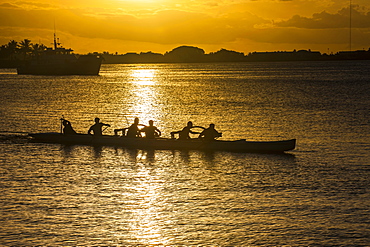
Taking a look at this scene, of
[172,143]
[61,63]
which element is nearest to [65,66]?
[61,63]

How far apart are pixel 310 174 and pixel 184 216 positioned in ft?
26.6

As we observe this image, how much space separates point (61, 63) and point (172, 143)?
395ft

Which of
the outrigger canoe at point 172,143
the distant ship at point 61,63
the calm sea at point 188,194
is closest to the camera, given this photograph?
the calm sea at point 188,194

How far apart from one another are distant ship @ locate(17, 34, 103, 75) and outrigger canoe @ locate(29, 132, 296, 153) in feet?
358

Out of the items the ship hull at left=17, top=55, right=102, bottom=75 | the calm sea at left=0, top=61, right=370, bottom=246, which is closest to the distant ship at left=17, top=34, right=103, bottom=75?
the ship hull at left=17, top=55, right=102, bottom=75

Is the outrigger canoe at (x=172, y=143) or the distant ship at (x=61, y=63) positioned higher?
the distant ship at (x=61, y=63)

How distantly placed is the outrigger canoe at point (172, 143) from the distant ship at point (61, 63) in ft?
358

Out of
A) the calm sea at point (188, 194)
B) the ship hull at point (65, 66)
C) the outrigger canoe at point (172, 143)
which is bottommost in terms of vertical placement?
the calm sea at point (188, 194)

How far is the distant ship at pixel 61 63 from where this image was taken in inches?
5433

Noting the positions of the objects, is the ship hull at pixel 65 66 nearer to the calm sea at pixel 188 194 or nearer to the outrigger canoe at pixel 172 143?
the calm sea at pixel 188 194

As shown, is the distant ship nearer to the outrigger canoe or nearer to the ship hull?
the ship hull

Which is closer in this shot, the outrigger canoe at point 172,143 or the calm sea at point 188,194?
the calm sea at point 188,194

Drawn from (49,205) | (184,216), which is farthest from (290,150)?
(49,205)

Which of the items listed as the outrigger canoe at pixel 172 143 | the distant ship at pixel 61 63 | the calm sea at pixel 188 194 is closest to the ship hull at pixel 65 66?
the distant ship at pixel 61 63
